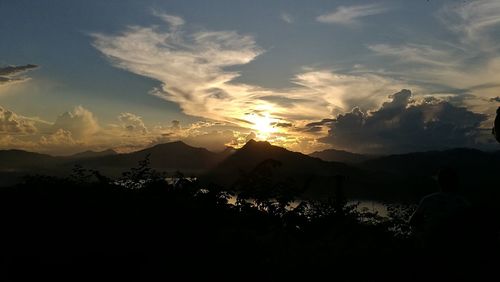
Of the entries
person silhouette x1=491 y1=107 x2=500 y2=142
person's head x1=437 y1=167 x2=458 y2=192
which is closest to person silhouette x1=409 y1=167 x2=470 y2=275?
person's head x1=437 y1=167 x2=458 y2=192

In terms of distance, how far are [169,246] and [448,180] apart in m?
5.14

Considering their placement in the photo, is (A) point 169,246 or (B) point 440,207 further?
(A) point 169,246

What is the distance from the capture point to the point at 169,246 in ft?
26.1

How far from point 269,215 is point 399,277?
4.79 m

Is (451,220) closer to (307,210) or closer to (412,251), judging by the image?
(412,251)

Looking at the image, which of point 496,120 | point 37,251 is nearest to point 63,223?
point 37,251

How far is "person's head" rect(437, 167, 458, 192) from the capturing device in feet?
24.3

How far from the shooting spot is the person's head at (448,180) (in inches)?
Result: 291

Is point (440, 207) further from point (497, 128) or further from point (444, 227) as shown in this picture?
point (497, 128)

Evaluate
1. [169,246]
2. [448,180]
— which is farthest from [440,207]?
[169,246]

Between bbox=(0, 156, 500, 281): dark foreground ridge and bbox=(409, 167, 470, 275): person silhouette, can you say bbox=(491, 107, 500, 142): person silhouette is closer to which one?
bbox=(409, 167, 470, 275): person silhouette

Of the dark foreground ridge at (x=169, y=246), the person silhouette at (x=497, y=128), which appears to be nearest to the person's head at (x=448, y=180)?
the person silhouette at (x=497, y=128)

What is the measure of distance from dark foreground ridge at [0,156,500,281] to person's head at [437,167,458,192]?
3.51 ft

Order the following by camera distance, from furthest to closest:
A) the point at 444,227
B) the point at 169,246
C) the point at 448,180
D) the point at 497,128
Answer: the point at 169,246, the point at 448,180, the point at 497,128, the point at 444,227
